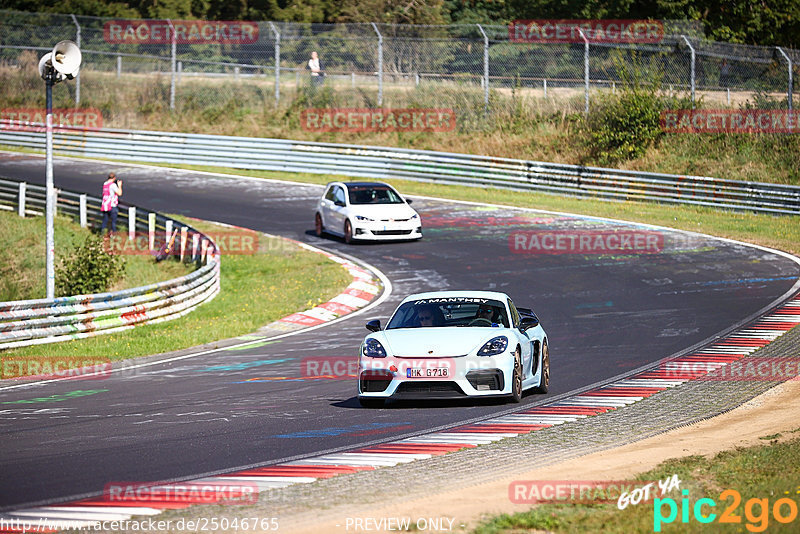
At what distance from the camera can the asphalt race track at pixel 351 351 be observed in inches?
367

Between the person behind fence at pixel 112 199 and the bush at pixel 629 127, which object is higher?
the bush at pixel 629 127

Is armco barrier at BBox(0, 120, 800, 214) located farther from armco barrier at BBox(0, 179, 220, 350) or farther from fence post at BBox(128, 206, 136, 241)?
armco barrier at BBox(0, 179, 220, 350)

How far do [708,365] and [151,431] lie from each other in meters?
7.51

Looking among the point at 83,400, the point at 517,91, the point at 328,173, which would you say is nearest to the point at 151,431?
the point at 83,400

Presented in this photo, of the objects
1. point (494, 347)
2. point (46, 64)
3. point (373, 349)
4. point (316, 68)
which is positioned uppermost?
point (316, 68)

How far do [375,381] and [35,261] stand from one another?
61.8 feet

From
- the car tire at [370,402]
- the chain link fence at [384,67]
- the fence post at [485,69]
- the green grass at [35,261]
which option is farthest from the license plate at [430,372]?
the fence post at [485,69]

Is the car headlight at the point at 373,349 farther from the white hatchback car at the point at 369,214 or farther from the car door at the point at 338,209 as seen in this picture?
the car door at the point at 338,209

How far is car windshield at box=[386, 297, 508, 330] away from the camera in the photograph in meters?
12.0

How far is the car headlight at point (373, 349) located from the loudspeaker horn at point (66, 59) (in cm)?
814

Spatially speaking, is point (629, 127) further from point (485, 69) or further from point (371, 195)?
point (371, 195)

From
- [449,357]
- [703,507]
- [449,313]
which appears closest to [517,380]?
[449,357]

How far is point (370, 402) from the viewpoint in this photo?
37.6 ft

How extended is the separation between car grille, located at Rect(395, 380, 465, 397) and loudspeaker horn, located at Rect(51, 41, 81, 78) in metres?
8.90
